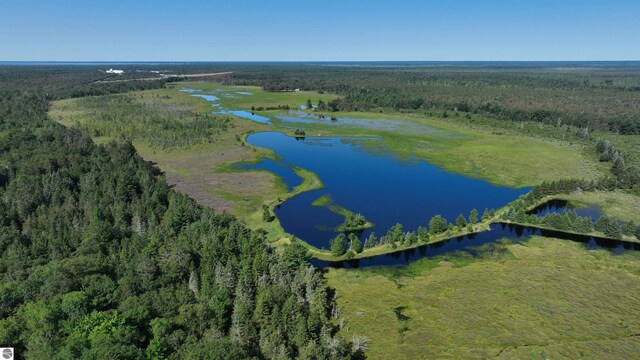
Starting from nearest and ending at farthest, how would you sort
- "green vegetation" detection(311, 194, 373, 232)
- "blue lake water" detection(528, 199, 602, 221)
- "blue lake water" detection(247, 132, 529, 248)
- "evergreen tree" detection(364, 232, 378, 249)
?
"evergreen tree" detection(364, 232, 378, 249) → "green vegetation" detection(311, 194, 373, 232) → "blue lake water" detection(247, 132, 529, 248) → "blue lake water" detection(528, 199, 602, 221)

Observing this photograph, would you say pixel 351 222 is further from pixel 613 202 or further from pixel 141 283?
pixel 613 202

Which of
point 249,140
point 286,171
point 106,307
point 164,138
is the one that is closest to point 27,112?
point 164,138

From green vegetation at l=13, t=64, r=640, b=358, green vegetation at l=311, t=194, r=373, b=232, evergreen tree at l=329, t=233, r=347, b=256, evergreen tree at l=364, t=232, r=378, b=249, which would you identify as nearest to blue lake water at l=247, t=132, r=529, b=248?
green vegetation at l=311, t=194, r=373, b=232

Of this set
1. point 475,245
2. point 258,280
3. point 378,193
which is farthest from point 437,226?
point 258,280


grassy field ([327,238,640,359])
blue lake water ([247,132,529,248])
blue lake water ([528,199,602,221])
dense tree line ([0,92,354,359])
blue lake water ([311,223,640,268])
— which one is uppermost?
dense tree line ([0,92,354,359])

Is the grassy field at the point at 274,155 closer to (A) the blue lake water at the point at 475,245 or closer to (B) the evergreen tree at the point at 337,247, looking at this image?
(B) the evergreen tree at the point at 337,247

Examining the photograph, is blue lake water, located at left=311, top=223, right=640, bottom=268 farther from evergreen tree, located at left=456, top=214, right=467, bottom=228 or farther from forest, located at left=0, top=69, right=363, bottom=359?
forest, located at left=0, top=69, right=363, bottom=359
